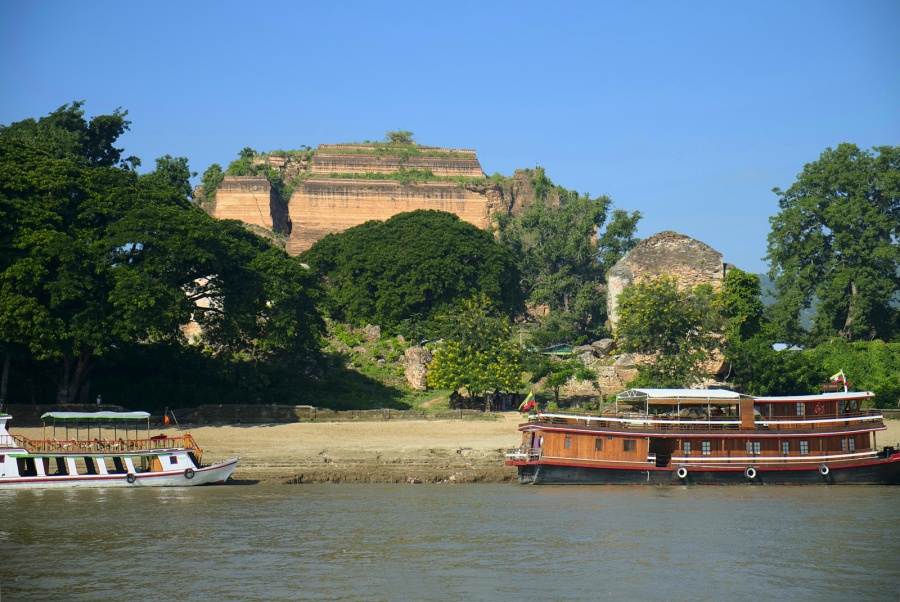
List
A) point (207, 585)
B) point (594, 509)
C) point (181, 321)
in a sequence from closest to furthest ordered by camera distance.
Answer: point (207, 585), point (594, 509), point (181, 321)

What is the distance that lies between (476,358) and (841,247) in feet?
77.0

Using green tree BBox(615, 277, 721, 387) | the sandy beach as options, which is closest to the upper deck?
the sandy beach

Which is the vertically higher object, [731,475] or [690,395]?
[690,395]

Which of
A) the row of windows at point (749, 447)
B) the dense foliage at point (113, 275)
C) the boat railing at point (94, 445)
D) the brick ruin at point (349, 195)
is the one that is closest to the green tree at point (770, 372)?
the row of windows at point (749, 447)

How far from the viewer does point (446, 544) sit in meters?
21.7

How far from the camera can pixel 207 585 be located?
1873 cm

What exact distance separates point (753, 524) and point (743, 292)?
2581 centimetres

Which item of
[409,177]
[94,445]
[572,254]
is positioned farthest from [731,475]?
[409,177]

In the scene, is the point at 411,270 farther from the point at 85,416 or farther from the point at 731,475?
the point at 85,416

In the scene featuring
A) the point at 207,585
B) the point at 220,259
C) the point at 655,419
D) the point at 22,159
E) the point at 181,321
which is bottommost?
the point at 207,585

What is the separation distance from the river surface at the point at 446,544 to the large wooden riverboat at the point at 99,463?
524 millimetres

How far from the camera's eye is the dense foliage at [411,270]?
55.3 meters

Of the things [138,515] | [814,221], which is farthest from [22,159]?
[814,221]

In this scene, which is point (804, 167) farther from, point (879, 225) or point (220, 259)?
point (220, 259)
